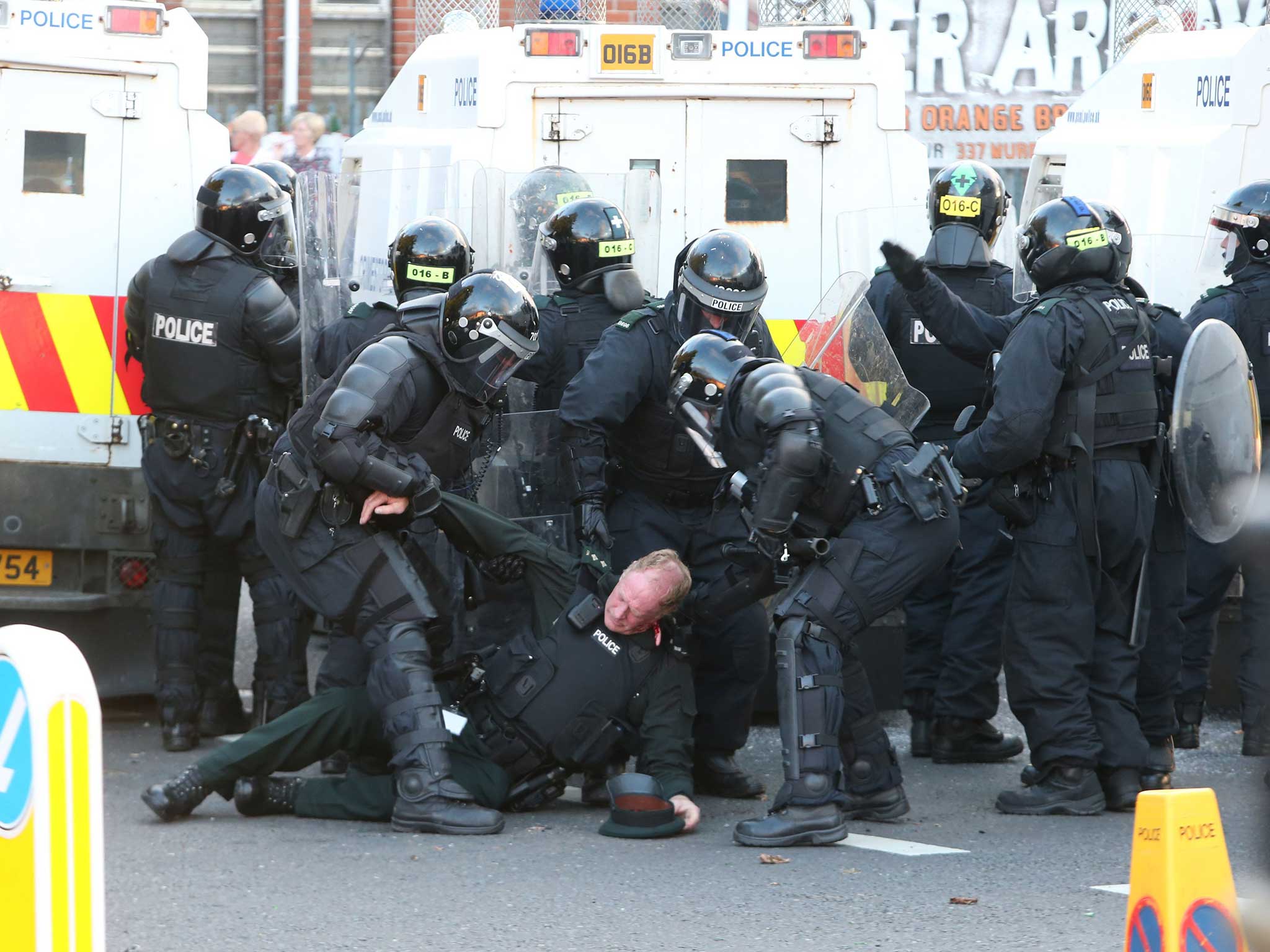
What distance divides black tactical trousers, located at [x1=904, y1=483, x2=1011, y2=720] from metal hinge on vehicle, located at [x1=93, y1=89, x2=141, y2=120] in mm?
3378

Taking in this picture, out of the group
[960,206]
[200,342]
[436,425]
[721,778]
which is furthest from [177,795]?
[960,206]

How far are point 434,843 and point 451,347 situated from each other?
145 centimetres

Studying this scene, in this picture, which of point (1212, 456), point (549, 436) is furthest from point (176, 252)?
point (1212, 456)

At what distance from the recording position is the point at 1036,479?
19.7 feet

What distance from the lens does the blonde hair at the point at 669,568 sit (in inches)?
224

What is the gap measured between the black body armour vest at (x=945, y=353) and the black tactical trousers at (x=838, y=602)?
1573 mm

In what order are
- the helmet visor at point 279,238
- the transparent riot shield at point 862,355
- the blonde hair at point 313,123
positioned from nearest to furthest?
1. the transparent riot shield at point 862,355
2. the helmet visor at point 279,238
3. the blonde hair at point 313,123

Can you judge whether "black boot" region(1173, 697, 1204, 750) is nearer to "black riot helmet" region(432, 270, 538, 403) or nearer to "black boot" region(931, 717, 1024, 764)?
"black boot" region(931, 717, 1024, 764)

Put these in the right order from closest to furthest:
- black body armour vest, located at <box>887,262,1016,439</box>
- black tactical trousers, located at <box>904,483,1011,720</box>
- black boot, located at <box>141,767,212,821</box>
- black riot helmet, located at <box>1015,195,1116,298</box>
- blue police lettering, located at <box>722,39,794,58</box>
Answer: black boot, located at <box>141,767,212,821</box>, black riot helmet, located at <box>1015,195,1116,298</box>, black tactical trousers, located at <box>904,483,1011,720</box>, black body armour vest, located at <box>887,262,1016,439</box>, blue police lettering, located at <box>722,39,794,58</box>

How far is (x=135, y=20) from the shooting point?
280 inches

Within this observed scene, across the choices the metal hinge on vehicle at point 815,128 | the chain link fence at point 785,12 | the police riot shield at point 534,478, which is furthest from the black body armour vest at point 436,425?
A: the chain link fence at point 785,12

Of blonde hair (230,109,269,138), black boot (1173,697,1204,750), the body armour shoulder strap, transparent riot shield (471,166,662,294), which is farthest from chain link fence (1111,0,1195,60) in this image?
the body armour shoulder strap

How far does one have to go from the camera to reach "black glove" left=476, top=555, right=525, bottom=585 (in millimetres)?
6113

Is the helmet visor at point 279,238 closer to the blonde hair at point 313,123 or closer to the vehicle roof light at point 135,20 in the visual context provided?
the vehicle roof light at point 135,20
